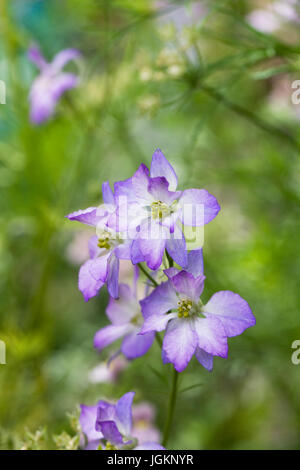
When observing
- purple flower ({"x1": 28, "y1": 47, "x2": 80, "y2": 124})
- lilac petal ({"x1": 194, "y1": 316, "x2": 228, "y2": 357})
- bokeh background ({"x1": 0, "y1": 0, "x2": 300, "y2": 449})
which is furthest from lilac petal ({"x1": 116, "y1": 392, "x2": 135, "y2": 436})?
purple flower ({"x1": 28, "y1": 47, "x2": 80, "y2": 124})

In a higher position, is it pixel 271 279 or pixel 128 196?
pixel 271 279

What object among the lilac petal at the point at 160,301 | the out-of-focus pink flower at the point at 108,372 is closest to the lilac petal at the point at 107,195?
the lilac petal at the point at 160,301

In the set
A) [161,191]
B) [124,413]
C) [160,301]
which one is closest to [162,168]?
[161,191]

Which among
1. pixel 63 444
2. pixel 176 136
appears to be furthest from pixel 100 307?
A: pixel 63 444

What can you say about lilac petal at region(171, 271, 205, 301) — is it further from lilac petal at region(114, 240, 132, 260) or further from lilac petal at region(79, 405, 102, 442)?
lilac petal at region(79, 405, 102, 442)
